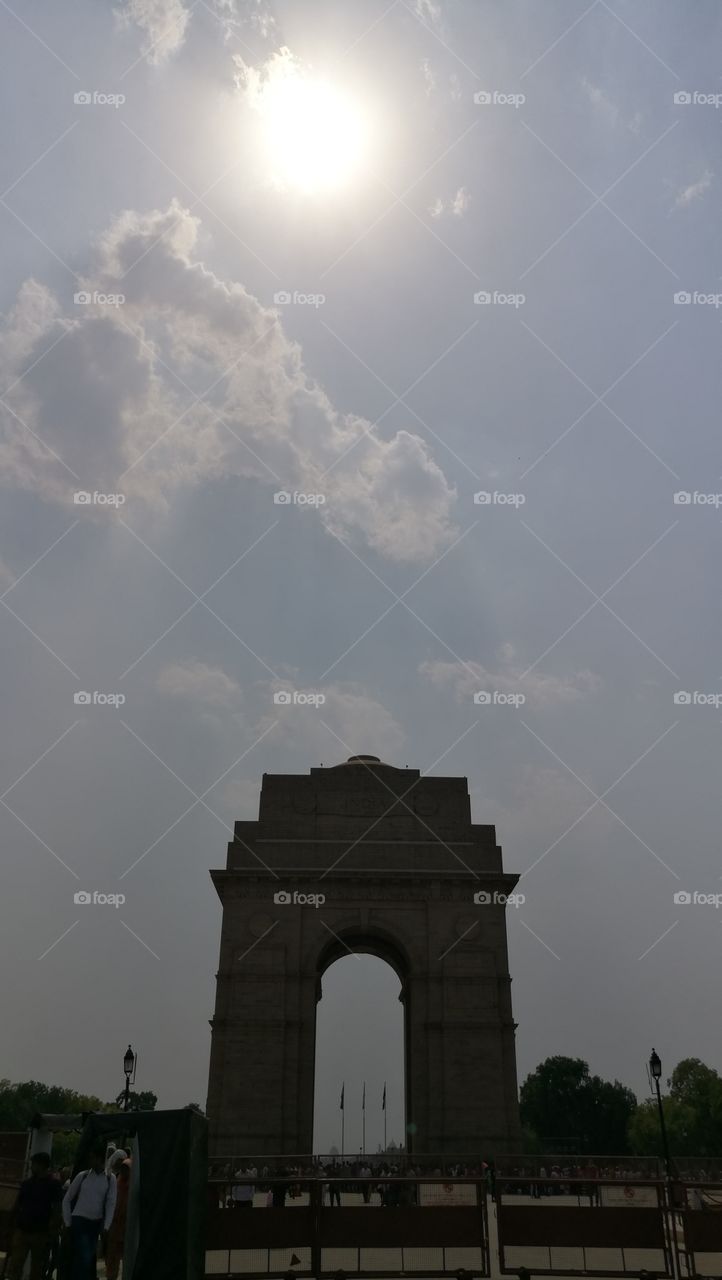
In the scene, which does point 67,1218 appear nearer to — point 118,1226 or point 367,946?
point 118,1226

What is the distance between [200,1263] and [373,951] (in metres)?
31.4

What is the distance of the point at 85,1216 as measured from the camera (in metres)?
11.3

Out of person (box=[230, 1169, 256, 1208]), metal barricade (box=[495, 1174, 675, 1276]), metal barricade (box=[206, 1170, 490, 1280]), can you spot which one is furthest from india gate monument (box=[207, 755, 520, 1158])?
metal barricade (box=[206, 1170, 490, 1280])

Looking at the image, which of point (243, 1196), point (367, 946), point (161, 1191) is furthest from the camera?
point (367, 946)

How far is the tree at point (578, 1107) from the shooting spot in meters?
93.7

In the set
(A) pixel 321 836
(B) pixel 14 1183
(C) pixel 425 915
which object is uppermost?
(A) pixel 321 836

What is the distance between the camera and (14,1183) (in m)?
13.4

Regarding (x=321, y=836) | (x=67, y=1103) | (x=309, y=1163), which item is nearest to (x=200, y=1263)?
(x=309, y=1163)

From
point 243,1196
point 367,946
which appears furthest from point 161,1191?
point 367,946

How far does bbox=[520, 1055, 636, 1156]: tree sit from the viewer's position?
93688mm

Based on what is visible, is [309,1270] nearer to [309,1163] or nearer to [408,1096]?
[309,1163]

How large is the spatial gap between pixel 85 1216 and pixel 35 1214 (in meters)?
0.67

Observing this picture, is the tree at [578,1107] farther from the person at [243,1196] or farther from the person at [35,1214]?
the person at [35,1214]

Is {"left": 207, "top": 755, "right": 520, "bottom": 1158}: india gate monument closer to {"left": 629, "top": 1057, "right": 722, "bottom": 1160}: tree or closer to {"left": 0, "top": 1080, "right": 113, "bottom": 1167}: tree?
{"left": 629, "top": 1057, "right": 722, "bottom": 1160}: tree
